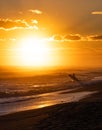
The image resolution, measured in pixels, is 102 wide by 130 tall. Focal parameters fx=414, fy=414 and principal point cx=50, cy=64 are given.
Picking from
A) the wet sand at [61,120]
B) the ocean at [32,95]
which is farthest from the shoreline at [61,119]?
the ocean at [32,95]

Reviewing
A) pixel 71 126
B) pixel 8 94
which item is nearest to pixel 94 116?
pixel 71 126

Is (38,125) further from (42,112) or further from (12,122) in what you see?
(42,112)

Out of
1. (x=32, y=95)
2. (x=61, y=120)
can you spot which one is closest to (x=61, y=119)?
(x=61, y=120)

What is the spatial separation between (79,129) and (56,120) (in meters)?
2.82

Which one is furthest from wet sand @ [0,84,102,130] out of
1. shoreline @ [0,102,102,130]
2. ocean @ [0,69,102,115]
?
ocean @ [0,69,102,115]

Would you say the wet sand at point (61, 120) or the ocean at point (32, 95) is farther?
the ocean at point (32, 95)

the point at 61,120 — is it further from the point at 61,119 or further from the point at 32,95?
the point at 32,95

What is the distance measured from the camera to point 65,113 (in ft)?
66.9

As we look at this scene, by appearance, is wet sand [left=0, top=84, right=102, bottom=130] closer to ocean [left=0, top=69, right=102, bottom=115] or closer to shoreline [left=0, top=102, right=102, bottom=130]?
shoreline [left=0, top=102, right=102, bottom=130]

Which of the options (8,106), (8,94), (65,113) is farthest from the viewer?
(8,94)

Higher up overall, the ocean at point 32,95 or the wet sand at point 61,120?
the ocean at point 32,95

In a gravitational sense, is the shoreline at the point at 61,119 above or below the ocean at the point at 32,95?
below

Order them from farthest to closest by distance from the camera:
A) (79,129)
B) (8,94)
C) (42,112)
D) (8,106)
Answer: (8,94) < (8,106) < (42,112) < (79,129)

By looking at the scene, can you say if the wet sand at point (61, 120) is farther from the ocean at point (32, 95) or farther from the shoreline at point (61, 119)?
the ocean at point (32, 95)
